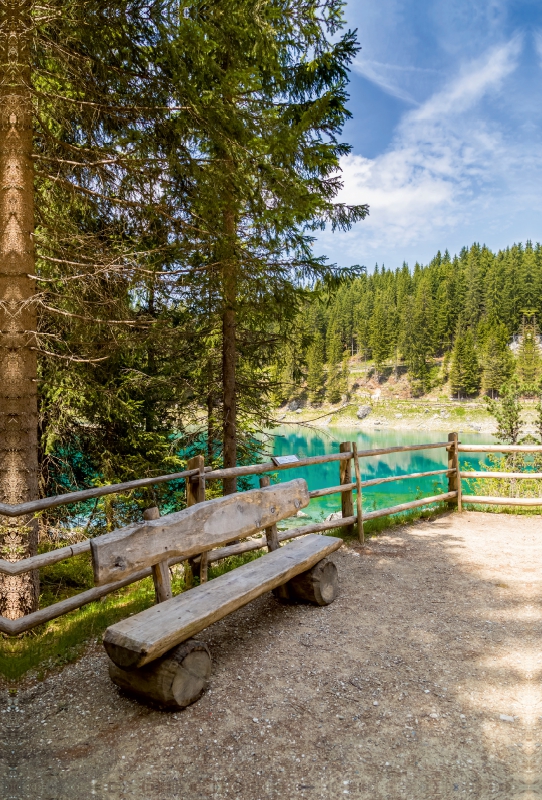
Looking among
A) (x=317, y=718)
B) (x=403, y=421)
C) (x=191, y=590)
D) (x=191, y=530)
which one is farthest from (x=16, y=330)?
(x=403, y=421)

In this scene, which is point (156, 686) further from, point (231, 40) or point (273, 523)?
→ point (231, 40)

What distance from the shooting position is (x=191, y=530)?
3646 mm

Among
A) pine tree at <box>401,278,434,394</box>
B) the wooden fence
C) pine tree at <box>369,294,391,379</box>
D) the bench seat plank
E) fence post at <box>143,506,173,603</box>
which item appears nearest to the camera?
the bench seat plank

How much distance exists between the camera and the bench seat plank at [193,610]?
2.72 meters

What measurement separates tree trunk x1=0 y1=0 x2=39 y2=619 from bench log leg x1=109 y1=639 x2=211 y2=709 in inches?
90.5

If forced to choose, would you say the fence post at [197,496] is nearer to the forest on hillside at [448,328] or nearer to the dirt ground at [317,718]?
the dirt ground at [317,718]

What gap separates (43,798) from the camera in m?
2.32

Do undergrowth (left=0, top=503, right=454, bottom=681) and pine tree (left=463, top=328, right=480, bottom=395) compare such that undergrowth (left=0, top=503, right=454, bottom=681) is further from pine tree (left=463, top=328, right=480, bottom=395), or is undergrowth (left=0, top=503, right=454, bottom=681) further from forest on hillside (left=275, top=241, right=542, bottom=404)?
pine tree (left=463, top=328, right=480, bottom=395)

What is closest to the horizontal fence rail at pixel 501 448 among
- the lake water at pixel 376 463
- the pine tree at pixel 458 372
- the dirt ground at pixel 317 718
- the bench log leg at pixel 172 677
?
the dirt ground at pixel 317 718

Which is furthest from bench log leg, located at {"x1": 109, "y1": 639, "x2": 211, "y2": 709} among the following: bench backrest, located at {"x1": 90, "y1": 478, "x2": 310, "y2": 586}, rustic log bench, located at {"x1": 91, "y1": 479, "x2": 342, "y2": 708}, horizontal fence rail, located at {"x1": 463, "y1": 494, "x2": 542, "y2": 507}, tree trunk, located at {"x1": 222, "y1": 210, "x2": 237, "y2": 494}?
horizontal fence rail, located at {"x1": 463, "y1": 494, "x2": 542, "y2": 507}

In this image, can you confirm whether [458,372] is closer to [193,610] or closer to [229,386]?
[229,386]

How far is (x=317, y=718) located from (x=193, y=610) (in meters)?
1.02

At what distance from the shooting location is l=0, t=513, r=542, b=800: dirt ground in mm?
2402

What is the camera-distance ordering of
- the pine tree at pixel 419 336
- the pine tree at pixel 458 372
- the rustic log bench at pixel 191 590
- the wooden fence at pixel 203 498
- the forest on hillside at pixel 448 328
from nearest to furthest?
the rustic log bench at pixel 191 590 → the wooden fence at pixel 203 498 → the pine tree at pixel 458 372 → the forest on hillside at pixel 448 328 → the pine tree at pixel 419 336
